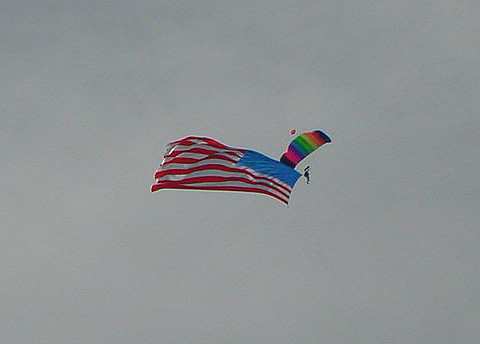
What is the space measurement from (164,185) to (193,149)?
2979 mm

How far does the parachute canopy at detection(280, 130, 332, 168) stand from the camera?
83.4 m

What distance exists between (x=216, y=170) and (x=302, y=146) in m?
5.89

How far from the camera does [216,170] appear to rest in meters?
83.1

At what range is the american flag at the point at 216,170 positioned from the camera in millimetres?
82188

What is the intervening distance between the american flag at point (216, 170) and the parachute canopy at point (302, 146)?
28.5 inches

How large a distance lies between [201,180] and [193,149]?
6.77 feet

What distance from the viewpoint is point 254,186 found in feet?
269

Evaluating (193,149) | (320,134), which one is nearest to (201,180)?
(193,149)

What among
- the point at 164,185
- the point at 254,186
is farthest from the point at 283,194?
the point at 164,185

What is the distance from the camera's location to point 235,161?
83.4 meters

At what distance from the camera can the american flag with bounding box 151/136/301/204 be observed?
8219 cm

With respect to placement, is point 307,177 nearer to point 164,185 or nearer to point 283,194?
point 283,194

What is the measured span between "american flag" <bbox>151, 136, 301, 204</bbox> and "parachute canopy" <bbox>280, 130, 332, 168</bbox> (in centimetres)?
72

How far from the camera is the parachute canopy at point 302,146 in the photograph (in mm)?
83438
